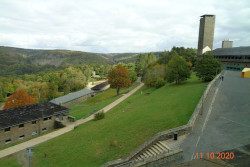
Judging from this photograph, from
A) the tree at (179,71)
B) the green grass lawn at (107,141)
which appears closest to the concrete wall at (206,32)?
the tree at (179,71)

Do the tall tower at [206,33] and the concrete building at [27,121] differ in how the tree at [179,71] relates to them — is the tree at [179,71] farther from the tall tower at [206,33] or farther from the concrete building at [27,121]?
the tall tower at [206,33]

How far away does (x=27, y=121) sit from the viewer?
24.6 meters

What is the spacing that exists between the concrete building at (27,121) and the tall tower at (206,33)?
229ft

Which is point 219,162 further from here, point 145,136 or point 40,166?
point 40,166

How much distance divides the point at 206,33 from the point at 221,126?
69.0m

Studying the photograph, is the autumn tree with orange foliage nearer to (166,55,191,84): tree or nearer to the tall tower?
(166,55,191,84): tree

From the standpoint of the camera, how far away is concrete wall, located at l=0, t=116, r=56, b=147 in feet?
74.5

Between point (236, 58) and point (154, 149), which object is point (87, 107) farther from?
point (236, 58)

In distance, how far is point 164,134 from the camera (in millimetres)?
13969

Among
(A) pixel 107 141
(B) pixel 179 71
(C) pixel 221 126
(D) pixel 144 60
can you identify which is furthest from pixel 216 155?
(D) pixel 144 60

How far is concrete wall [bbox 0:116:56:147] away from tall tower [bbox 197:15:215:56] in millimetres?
71517

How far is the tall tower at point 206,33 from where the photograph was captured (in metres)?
70.7

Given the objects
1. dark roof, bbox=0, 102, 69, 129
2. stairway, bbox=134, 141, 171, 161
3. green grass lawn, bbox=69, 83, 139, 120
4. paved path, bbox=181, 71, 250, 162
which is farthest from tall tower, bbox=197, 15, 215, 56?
stairway, bbox=134, 141, 171, 161

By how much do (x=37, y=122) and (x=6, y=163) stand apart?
10134 millimetres
